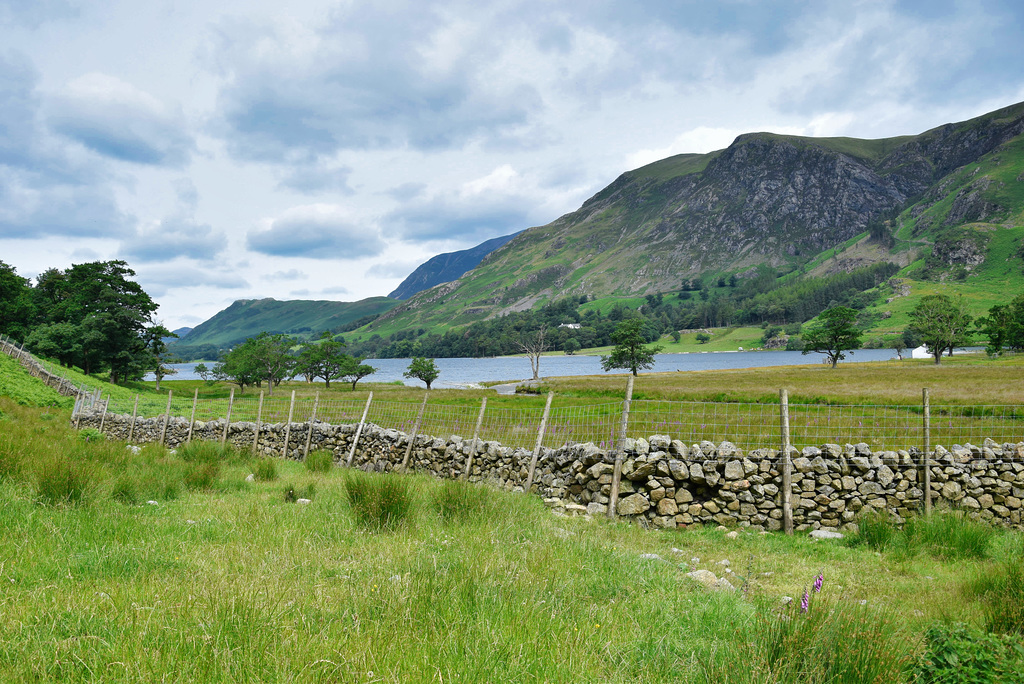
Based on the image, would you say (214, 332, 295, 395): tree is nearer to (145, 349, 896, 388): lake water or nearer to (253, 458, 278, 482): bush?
(145, 349, 896, 388): lake water

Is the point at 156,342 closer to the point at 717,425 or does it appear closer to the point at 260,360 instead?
the point at 260,360

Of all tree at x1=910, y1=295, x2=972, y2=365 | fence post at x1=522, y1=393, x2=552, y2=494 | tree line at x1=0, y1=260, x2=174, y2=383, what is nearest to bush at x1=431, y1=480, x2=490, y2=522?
fence post at x1=522, y1=393, x2=552, y2=494

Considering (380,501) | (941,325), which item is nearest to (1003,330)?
(941,325)

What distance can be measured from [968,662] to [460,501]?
464 centimetres

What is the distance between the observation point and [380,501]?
5898 mm

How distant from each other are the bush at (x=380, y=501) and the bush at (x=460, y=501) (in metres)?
0.39

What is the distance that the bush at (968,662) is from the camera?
8.18 feet

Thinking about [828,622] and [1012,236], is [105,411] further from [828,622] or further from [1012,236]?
[1012,236]

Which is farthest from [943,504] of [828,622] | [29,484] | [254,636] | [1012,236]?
[1012,236]

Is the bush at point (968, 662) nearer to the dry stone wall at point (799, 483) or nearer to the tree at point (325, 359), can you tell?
the dry stone wall at point (799, 483)

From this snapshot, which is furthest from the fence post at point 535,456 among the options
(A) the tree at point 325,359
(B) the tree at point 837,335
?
(B) the tree at point 837,335

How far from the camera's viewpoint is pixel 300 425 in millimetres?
15531

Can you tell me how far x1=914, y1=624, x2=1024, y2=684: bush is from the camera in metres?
2.49

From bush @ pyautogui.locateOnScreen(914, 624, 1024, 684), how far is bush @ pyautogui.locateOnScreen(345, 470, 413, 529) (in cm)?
460
